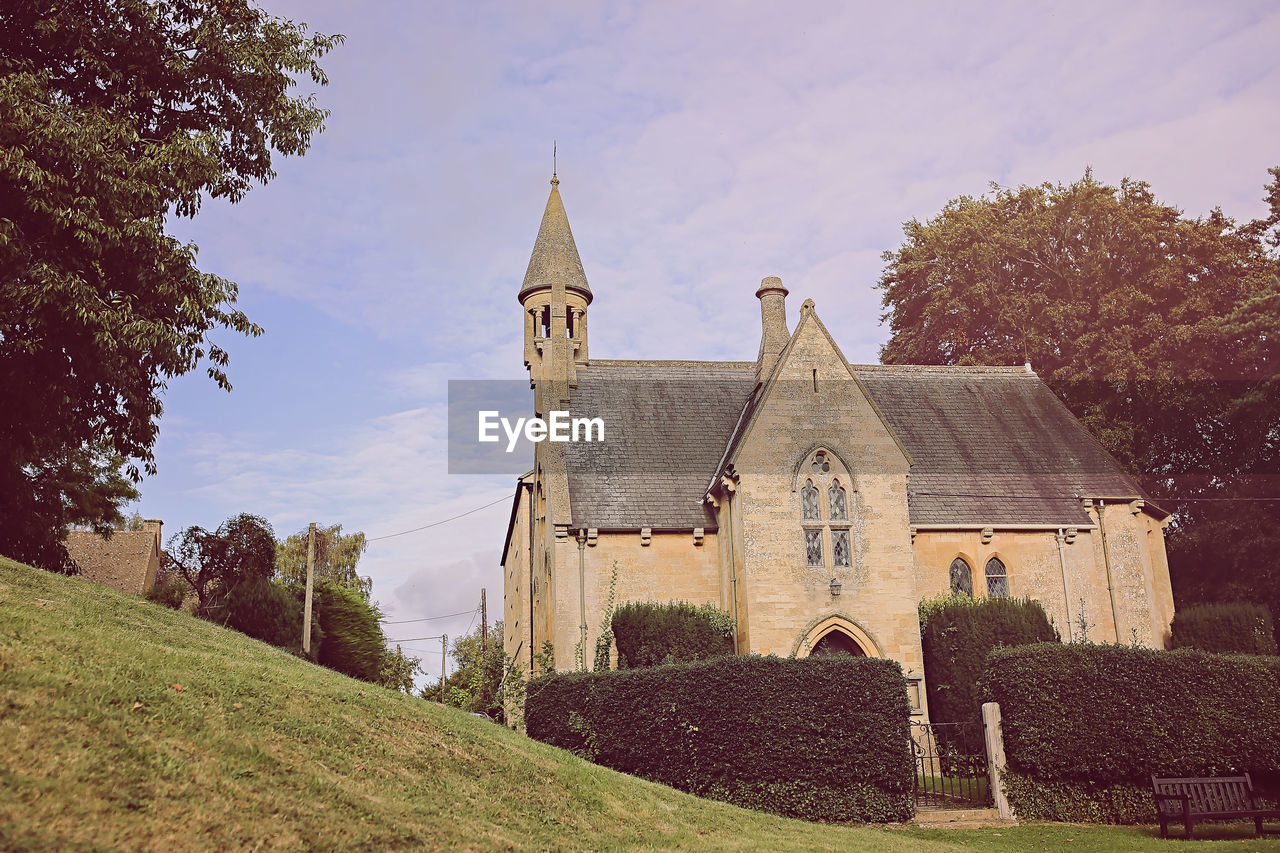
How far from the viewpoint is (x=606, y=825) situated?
12875 millimetres

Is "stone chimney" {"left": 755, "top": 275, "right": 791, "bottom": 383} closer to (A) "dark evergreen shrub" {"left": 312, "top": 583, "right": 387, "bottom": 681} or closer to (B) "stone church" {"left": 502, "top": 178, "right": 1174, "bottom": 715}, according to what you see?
(B) "stone church" {"left": 502, "top": 178, "right": 1174, "bottom": 715}

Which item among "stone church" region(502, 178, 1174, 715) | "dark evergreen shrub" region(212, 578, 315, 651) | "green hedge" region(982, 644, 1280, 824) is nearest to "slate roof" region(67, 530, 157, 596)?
"dark evergreen shrub" region(212, 578, 315, 651)

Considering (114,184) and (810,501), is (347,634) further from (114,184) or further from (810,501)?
(114,184)

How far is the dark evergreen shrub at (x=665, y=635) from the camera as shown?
917 inches

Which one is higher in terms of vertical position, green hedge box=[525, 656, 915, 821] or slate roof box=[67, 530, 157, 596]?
slate roof box=[67, 530, 157, 596]

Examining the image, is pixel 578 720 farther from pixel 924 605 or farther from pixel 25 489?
pixel 25 489

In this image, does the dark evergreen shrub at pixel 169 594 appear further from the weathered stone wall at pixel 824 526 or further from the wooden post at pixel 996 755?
the wooden post at pixel 996 755

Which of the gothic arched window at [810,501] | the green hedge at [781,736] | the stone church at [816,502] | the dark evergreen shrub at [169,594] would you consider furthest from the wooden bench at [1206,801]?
the dark evergreen shrub at [169,594]

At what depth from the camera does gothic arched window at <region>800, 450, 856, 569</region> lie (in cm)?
2495

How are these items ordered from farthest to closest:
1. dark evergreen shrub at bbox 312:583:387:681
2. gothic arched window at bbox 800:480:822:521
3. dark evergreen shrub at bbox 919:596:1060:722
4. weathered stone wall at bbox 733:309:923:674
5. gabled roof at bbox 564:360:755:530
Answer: dark evergreen shrub at bbox 312:583:387:681 → gabled roof at bbox 564:360:755:530 → gothic arched window at bbox 800:480:822:521 → weathered stone wall at bbox 733:309:923:674 → dark evergreen shrub at bbox 919:596:1060:722

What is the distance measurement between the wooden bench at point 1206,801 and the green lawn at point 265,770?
55 centimetres

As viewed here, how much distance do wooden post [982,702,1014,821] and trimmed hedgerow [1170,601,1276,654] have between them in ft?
34.9

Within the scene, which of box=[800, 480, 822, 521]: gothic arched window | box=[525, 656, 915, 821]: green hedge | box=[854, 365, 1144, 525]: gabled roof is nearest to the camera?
box=[525, 656, 915, 821]: green hedge

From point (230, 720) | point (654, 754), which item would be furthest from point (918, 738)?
point (230, 720)
